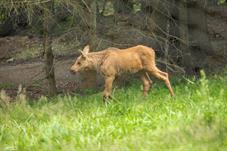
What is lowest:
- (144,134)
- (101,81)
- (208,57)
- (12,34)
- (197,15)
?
(12,34)

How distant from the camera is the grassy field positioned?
8453 millimetres

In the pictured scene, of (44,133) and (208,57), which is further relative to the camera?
(208,57)

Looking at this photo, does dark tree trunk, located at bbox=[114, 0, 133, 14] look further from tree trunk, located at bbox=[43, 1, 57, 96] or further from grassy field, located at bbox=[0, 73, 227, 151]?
grassy field, located at bbox=[0, 73, 227, 151]

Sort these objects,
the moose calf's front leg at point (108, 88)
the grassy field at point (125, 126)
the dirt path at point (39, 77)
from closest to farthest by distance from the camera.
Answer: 1. the grassy field at point (125, 126)
2. the moose calf's front leg at point (108, 88)
3. the dirt path at point (39, 77)

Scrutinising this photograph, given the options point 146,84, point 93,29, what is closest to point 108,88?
point 146,84

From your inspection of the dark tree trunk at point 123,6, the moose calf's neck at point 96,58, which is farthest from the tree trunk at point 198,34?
the moose calf's neck at point 96,58

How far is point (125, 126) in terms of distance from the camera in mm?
10094

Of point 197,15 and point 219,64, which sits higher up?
point 197,15

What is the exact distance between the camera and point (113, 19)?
20.2 meters

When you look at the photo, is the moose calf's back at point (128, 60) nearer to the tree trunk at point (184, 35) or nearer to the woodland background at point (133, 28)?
the woodland background at point (133, 28)

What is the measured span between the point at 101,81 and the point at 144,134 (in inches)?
524

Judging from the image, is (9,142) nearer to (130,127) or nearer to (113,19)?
(130,127)

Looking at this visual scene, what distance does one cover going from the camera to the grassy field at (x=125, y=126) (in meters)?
8.45

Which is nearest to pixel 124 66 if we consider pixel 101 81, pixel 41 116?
pixel 41 116
